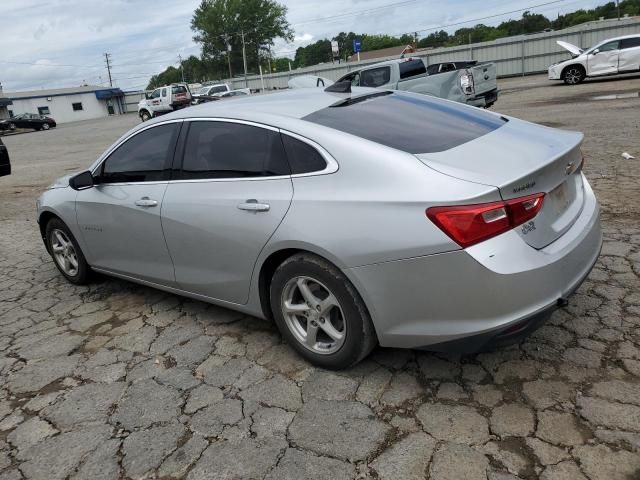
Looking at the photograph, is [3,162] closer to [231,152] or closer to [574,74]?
[231,152]

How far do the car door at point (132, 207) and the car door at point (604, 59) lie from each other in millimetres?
20614

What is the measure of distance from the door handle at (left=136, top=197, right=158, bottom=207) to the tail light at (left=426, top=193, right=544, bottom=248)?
202 centimetres

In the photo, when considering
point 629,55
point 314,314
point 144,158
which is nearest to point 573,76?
point 629,55

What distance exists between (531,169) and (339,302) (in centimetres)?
115

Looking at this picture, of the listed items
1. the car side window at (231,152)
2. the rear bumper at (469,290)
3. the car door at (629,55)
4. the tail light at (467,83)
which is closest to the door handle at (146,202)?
the car side window at (231,152)

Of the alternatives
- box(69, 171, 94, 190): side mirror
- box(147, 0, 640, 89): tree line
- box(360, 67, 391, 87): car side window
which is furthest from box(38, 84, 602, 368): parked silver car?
box(147, 0, 640, 89): tree line

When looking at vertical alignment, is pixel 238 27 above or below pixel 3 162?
above

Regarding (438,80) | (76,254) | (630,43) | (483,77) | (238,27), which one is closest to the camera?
(76,254)

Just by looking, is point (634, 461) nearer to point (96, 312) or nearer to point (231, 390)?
point (231, 390)

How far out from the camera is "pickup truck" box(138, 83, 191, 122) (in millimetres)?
34656

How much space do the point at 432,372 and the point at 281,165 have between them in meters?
1.43

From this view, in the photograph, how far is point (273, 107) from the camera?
340cm

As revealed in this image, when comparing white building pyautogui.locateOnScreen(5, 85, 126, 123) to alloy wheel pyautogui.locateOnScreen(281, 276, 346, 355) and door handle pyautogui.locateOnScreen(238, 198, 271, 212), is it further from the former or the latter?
alloy wheel pyautogui.locateOnScreen(281, 276, 346, 355)

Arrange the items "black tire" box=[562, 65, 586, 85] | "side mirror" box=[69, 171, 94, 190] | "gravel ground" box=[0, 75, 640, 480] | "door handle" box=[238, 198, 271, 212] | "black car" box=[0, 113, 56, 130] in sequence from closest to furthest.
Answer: "gravel ground" box=[0, 75, 640, 480], "door handle" box=[238, 198, 271, 212], "side mirror" box=[69, 171, 94, 190], "black tire" box=[562, 65, 586, 85], "black car" box=[0, 113, 56, 130]
